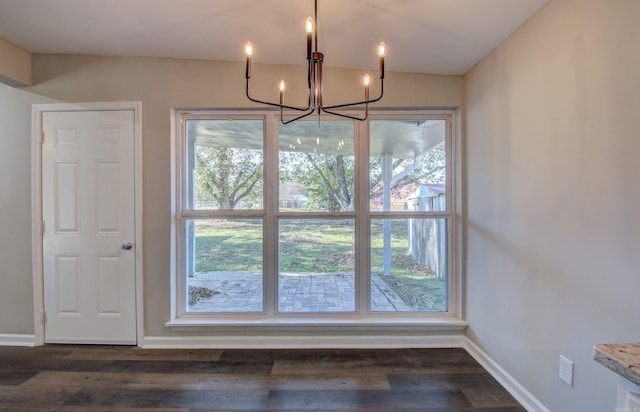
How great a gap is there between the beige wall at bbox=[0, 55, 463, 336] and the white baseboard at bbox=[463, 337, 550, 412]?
6.83 feet

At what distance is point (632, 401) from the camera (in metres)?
0.67

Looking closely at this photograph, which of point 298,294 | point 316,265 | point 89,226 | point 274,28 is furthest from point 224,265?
point 274,28

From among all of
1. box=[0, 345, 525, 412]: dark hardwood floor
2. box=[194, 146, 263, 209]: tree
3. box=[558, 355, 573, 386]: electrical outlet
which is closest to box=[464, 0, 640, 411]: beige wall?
box=[558, 355, 573, 386]: electrical outlet

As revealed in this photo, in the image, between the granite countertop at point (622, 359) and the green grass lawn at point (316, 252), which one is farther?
the green grass lawn at point (316, 252)

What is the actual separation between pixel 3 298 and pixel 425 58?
4.07 m

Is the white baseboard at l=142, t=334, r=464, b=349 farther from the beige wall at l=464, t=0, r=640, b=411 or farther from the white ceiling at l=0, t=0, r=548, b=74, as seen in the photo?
the white ceiling at l=0, t=0, r=548, b=74

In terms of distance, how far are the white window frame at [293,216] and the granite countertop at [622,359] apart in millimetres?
1769

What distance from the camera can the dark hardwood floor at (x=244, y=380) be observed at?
68.8 inches

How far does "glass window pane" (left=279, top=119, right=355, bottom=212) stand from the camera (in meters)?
2.48

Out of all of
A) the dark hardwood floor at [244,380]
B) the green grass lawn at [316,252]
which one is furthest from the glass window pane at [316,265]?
the dark hardwood floor at [244,380]

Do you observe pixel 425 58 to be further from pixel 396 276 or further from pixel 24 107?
pixel 24 107

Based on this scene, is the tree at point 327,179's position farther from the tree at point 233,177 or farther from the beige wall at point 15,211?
the beige wall at point 15,211

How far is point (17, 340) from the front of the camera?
239cm

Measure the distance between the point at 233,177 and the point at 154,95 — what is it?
938 millimetres
